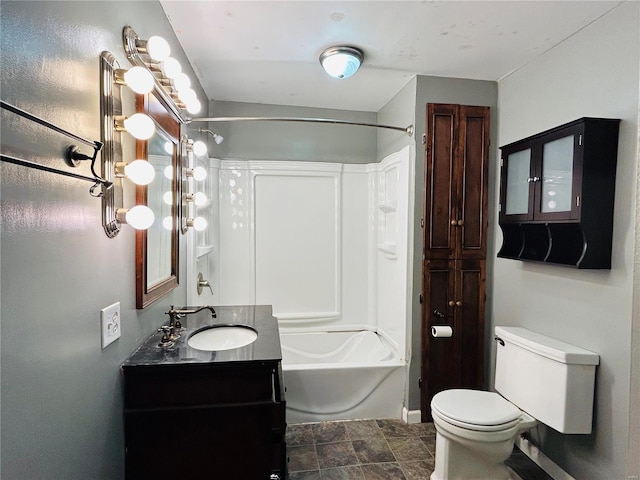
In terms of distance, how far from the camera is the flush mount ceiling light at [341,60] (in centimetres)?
204

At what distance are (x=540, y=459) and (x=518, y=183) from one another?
5.25 feet

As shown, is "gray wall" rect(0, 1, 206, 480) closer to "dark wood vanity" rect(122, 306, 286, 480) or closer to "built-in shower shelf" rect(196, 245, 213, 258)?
"dark wood vanity" rect(122, 306, 286, 480)

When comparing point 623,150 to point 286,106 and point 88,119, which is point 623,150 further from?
point 286,106

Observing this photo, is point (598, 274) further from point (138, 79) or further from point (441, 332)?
point (138, 79)

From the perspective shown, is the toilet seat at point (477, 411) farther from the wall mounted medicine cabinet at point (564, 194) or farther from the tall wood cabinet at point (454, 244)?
the wall mounted medicine cabinet at point (564, 194)

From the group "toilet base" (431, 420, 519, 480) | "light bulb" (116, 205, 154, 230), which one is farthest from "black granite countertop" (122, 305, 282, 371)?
"toilet base" (431, 420, 519, 480)

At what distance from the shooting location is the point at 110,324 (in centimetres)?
116

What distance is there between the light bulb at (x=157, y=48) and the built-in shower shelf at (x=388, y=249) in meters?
1.94

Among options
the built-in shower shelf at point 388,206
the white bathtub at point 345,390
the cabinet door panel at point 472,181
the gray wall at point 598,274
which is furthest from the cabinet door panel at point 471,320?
the built-in shower shelf at point 388,206

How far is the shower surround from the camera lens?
3.05 metres

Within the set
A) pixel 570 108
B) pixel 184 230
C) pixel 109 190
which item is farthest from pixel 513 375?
pixel 109 190

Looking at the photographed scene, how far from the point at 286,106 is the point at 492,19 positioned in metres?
1.76

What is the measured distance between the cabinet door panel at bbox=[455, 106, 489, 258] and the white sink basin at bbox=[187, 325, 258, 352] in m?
1.55

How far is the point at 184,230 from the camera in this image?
2.05 m
